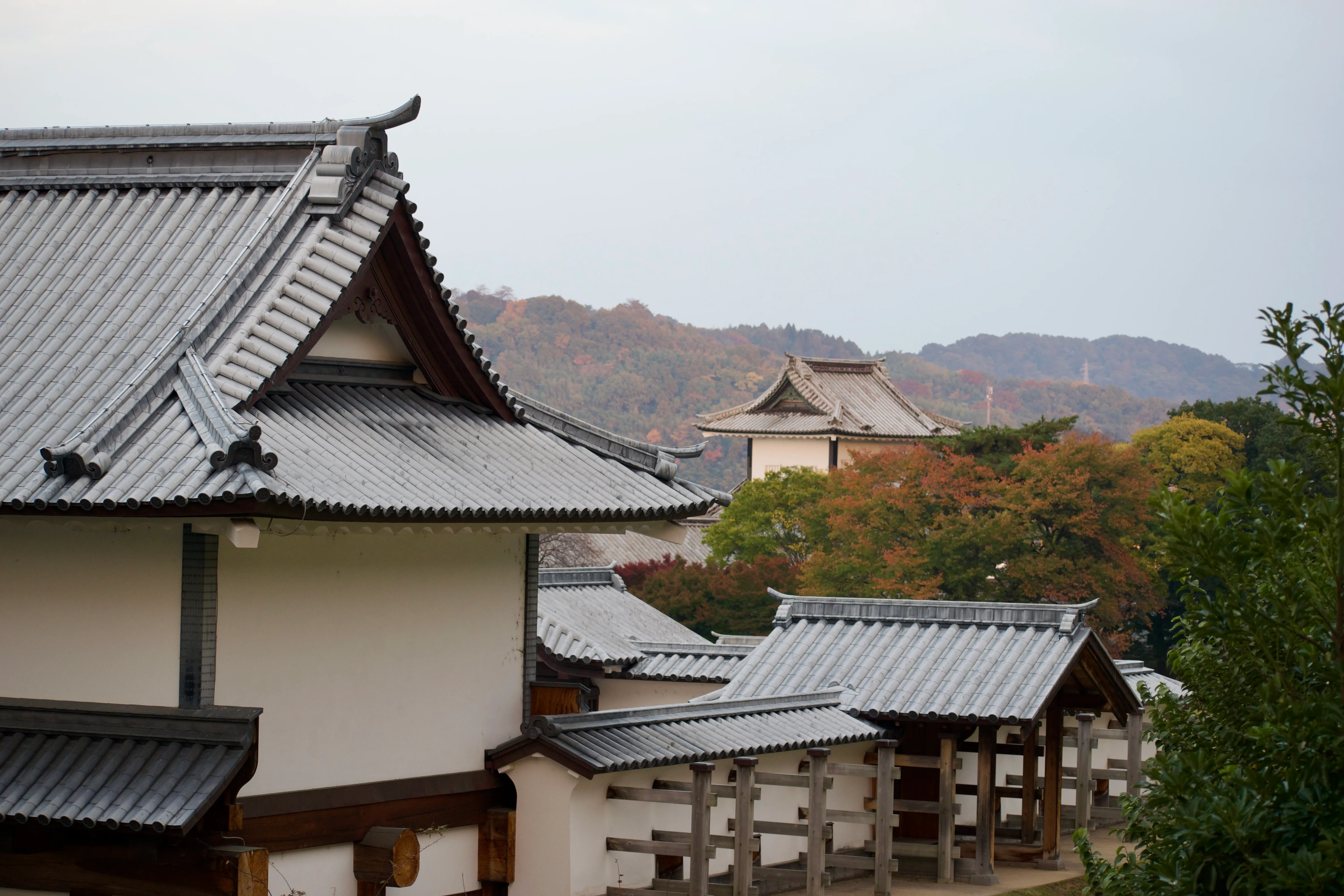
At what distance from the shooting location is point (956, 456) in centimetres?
4062

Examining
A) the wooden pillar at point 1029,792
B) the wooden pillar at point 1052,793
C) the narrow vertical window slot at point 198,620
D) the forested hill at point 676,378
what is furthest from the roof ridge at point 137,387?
the forested hill at point 676,378

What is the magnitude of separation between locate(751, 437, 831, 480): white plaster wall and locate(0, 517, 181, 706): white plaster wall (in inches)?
1838

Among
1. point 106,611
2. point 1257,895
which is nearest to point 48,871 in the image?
point 106,611

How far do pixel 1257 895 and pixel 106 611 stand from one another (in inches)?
270

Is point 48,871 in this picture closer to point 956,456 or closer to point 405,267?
point 405,267

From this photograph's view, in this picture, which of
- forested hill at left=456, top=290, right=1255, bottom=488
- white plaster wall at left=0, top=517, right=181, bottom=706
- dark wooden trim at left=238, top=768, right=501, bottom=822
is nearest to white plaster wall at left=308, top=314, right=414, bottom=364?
white plaster wall at left=0, top=517, right=181, bottom=706

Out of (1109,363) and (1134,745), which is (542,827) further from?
(1109,363)

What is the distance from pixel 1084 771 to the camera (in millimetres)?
15648

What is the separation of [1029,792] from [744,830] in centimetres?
507

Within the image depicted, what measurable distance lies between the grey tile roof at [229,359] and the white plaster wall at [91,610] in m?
0.78

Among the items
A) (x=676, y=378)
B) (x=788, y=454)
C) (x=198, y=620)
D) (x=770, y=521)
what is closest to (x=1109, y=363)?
(x=676, y=378)

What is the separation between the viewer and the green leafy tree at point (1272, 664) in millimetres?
4848

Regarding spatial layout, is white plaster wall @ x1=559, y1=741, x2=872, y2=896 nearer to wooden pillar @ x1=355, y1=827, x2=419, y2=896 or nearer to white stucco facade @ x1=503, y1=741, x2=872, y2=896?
white stucco facade @ x1=503, y1=741, x2=872, y2=896

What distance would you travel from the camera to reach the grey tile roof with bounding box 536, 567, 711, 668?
20.1 m
